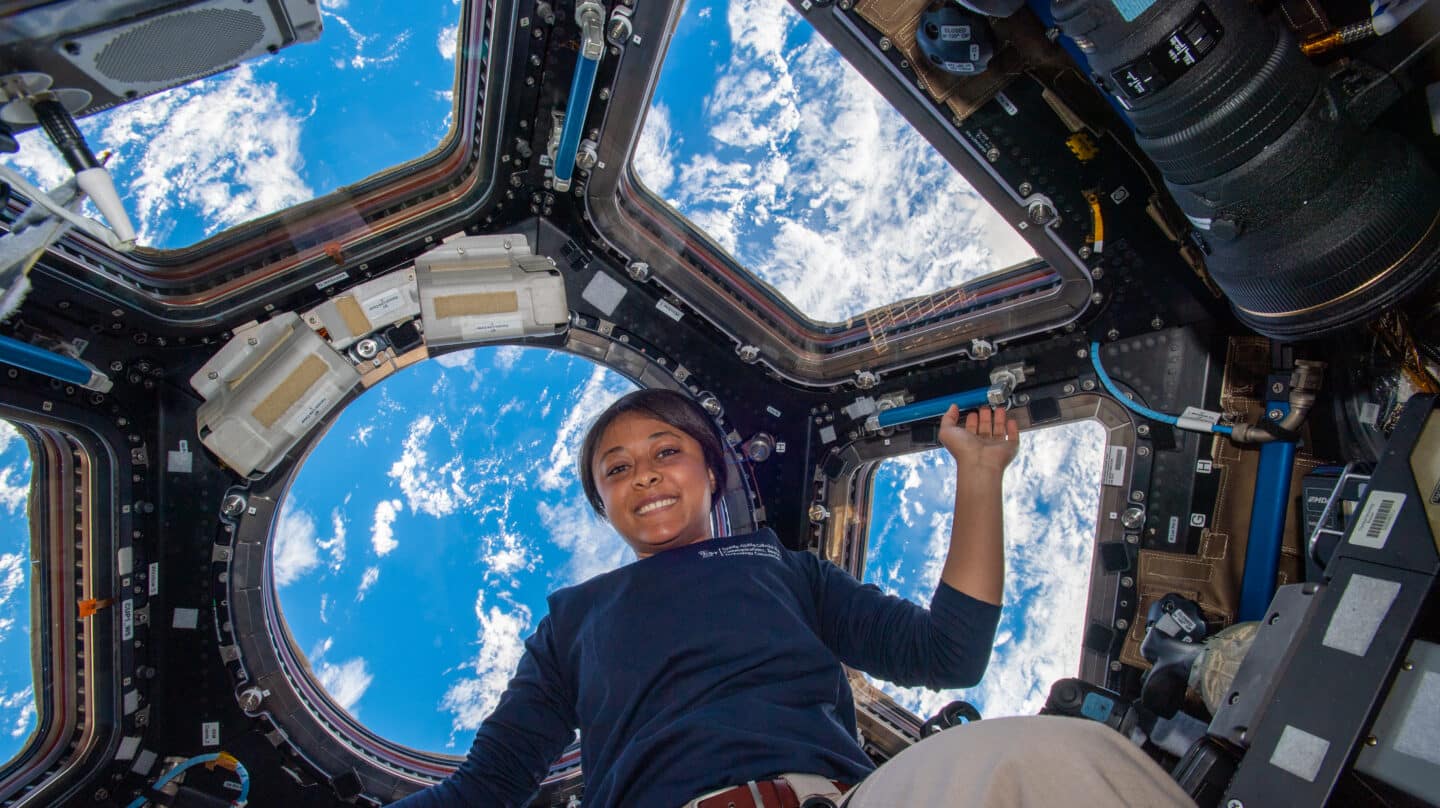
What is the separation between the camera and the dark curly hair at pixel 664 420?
316 centimetres

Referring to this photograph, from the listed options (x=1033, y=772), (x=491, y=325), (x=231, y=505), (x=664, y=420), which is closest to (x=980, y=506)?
(x=1033, y=772)

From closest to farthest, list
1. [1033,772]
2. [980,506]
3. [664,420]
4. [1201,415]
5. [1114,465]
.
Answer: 1. [1033,772]
2. [980,506]
3. [664,420]
4. [1201,415]
5. [1114,465]

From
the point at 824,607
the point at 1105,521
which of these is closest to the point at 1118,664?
the point at 1105,521

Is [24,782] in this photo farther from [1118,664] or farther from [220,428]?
[1118,664]

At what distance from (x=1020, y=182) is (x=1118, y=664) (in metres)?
2.92

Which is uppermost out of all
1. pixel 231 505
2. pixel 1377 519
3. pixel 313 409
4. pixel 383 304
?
pixel 383 304

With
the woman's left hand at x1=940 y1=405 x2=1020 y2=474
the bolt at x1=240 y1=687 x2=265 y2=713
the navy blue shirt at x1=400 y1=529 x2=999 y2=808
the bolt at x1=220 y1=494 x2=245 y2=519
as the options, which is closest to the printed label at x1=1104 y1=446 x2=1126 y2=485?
the woman's left hand at x1=940 y1=405 x2=1020 y2=474

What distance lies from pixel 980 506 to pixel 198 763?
539 cm

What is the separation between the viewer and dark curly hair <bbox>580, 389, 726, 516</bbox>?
3.16 meters

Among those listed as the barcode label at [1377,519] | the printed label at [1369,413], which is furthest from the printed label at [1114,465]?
the barcode label at [1377,519]

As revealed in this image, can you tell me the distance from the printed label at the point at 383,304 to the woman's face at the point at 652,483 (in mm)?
2503

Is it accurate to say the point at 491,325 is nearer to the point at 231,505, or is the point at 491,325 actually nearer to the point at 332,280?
the point at 332,280

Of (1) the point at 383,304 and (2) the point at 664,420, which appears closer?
(2) the point at 664,420

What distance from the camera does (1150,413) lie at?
14.1 ft
